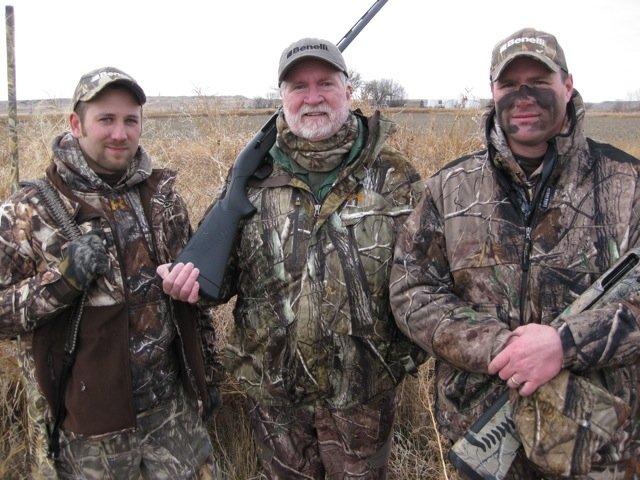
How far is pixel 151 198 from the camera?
2.92 metres

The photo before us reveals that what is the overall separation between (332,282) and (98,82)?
1.46m

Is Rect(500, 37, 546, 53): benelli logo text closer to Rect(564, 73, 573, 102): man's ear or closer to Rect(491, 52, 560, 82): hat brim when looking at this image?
Rect(491, 52, 560, 82): hat brim

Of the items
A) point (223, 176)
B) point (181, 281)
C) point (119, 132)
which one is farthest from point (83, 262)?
point (223, 176)

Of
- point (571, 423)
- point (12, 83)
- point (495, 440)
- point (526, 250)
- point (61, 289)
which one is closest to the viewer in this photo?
point (571, 423)

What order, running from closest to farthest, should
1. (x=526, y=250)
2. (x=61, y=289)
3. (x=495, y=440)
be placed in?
(x=495, y=440)
(x=526, y=250)
(x=61, y=289)

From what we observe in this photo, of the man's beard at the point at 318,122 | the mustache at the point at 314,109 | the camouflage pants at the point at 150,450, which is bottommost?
the camouflage pants at the point at 150,450

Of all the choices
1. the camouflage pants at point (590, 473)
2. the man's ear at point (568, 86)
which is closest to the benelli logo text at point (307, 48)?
the man's ear at point (568, 86)

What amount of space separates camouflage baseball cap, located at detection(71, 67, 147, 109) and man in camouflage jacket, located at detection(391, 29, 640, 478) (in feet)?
4.96

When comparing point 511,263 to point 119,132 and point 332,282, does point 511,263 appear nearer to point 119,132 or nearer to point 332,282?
point 332,282

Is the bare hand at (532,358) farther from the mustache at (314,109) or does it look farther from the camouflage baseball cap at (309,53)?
the camouflage baseball cap at (309,53)

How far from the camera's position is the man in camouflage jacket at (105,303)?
8.54ft

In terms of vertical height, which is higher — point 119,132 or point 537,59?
point 537,59

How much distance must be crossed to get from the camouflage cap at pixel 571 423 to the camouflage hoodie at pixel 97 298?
1717 mm

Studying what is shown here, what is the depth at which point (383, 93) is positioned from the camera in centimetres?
884
